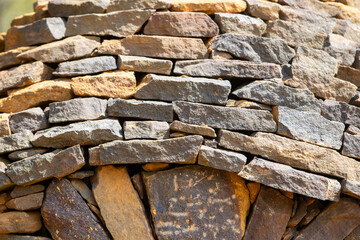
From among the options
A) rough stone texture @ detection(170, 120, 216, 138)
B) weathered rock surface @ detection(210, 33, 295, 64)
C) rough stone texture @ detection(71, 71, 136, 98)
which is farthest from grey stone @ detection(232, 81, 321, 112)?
rough stone texture @ detection(71, 71, 136, 98)

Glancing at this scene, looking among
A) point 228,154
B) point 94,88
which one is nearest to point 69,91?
point 94,88

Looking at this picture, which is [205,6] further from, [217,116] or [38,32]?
[38,32]

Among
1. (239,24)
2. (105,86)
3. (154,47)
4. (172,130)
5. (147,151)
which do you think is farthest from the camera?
(239,24)

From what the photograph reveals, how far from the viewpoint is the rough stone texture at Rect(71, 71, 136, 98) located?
2857 millimetres

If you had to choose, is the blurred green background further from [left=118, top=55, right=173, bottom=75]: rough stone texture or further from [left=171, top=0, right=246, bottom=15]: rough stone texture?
[left=118, top=55, right=173, bottom=75]: rough stone texture

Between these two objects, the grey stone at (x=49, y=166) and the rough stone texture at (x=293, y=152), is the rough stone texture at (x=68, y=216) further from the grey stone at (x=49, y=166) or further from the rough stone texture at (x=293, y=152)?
the rough stone texture at (x=293, y=152)

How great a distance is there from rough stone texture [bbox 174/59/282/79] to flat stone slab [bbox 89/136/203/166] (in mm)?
525

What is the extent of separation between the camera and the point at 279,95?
9.66 feet

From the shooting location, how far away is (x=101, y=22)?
3.11 metres

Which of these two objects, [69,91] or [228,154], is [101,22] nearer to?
[69,91]

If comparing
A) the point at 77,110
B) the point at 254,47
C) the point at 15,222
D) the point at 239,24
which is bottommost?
the point at 15,222

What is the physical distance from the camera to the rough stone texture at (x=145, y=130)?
106 inches

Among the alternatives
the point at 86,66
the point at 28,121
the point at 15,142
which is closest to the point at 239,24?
the point at 86,66

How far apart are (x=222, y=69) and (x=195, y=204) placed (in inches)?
36.9
